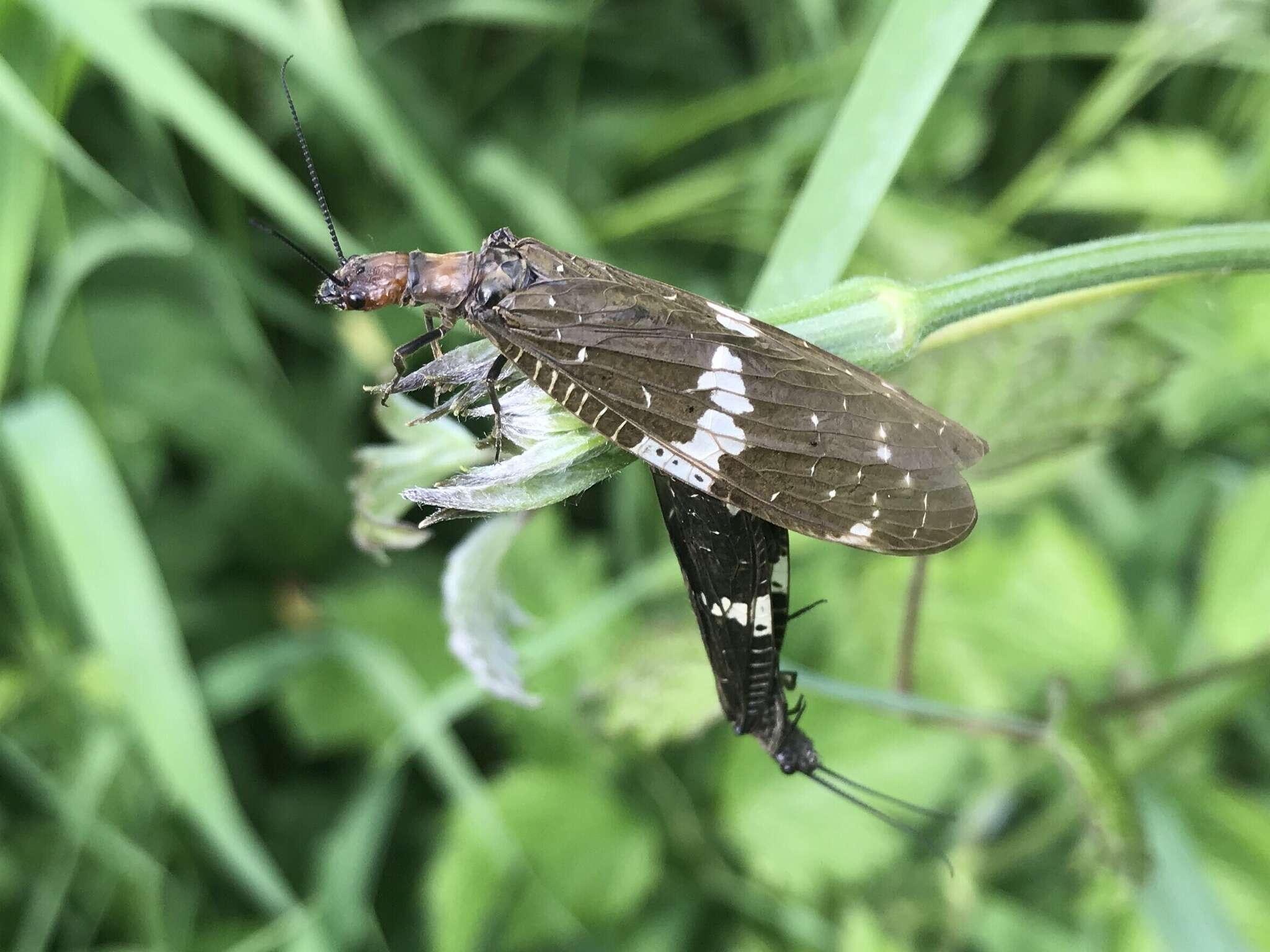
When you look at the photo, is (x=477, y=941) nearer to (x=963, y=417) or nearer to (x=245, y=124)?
(x=963, y=417)

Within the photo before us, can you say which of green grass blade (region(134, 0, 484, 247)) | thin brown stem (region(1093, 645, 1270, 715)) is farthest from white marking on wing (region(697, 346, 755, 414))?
green grass blade (region(134, 0, 484, 247))

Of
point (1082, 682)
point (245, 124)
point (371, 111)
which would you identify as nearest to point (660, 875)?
point (1082, 682)

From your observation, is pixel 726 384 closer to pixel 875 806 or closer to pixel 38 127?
pixel 875 806

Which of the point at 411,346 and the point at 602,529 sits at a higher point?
the point at 411,346

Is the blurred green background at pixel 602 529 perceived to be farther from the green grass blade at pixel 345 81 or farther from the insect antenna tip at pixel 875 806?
the insect antenna tip at pixel 875 806

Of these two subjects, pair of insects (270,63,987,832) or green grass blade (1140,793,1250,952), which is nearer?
pair of insects (270,63,987,832)

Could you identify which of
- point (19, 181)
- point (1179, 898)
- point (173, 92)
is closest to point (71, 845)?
point (19, 181)

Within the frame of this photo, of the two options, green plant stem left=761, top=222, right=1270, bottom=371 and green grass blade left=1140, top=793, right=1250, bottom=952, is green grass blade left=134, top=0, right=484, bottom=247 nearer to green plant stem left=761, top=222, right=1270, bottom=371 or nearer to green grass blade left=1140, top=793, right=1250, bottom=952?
green plant stem left=761, top=222, right=1270, bottom=371
